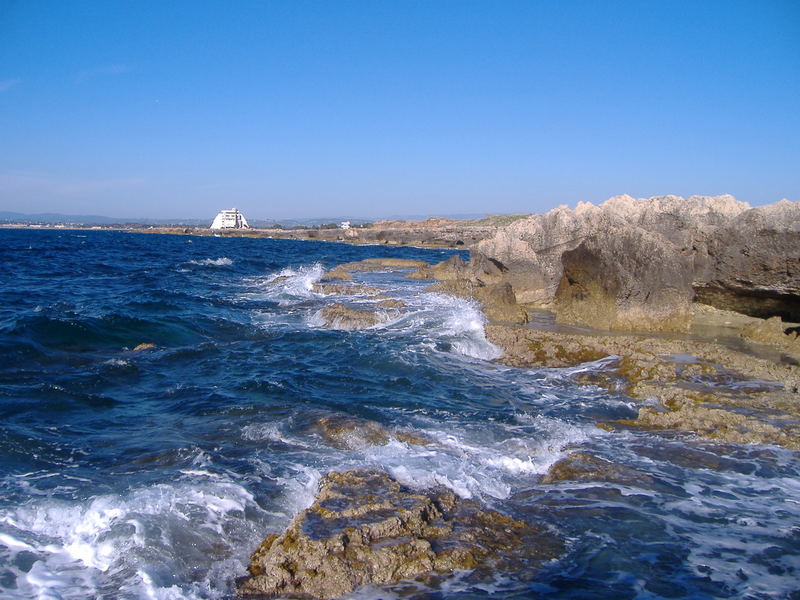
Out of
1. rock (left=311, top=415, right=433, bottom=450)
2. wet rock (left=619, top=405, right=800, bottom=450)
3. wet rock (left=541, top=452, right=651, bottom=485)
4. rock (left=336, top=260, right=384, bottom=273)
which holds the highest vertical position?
rock (left=336, top=260, right=384, bottom=273)

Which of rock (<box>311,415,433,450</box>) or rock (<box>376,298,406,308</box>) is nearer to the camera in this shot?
rock (<box>311,415,433,450</box>)

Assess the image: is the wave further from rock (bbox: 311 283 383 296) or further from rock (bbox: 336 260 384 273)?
rock (bbox: 336 260 384 273)

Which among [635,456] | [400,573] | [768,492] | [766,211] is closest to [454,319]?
[766,211]

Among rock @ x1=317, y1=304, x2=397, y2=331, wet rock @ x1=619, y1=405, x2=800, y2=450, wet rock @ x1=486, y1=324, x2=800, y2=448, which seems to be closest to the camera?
wet rock @ x1=619, y1=405, x2=800, y2=450

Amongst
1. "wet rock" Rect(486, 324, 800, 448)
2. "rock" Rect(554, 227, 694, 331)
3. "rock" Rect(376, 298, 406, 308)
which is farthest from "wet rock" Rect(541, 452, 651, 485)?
"rock" Rect(376, 298, 406, 308)

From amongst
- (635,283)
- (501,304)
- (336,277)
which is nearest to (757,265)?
(635,283)

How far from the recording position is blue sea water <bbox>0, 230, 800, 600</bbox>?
13.7 ft

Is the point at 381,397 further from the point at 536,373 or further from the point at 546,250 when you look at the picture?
the point at 546,250

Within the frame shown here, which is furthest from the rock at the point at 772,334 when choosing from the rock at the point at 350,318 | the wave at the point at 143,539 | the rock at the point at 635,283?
the wave at the point at 143,539

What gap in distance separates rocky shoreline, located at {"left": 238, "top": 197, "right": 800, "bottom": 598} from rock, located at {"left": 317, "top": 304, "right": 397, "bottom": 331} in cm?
6

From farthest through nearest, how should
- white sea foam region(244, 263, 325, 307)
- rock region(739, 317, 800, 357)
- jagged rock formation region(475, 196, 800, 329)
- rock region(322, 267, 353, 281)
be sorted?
rock region(322, 267, 353, 281)
white sea foam region(244, 263, 325, 307)
jagged rock formation region(475, 196, 800, 329)
rock region(739, 317, 800, 357)

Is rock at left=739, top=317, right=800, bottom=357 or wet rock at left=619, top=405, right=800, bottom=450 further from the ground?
rock at left=739, top=317, right=800, bottom=357

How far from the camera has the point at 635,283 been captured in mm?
12789

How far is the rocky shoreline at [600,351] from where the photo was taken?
423 centimetres
